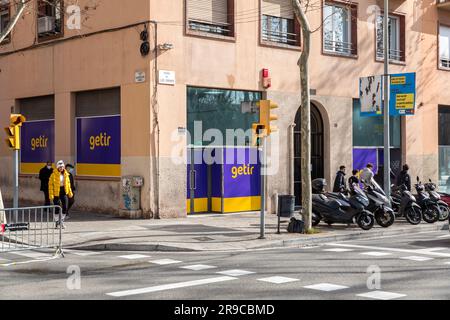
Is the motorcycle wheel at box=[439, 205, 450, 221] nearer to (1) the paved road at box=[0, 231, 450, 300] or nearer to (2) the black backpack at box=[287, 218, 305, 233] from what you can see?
(1) the paved road at box=[0, 231, 450, 300]

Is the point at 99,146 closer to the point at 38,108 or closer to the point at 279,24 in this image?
the point at 38,108

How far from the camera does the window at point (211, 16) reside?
58.7 ft

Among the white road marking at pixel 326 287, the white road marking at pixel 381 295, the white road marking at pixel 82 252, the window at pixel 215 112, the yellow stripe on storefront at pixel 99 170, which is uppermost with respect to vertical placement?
the window at pixel 215 112

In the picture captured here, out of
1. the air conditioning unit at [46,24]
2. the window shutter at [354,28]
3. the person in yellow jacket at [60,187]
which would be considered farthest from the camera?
the window shutter at [354,28]

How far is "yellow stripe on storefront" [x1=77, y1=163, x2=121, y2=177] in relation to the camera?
18.1 metres

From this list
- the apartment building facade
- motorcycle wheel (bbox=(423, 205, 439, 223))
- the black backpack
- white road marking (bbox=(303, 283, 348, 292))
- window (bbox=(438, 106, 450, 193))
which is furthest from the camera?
window (bbox=(438, 106, 450, 193))

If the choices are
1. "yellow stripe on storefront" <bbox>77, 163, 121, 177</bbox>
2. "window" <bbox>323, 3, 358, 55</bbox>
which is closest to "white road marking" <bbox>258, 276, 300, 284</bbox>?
"yellow stripe on storefront" <bbox>77, 163, 121, 177</bbox>

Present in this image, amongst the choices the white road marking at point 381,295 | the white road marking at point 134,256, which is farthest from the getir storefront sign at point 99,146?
the white road marking at point 381,295

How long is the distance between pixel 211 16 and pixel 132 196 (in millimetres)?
5900

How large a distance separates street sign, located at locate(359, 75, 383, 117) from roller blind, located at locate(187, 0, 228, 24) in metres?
4.66

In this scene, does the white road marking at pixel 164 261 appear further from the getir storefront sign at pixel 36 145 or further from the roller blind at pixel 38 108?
the roller blind at pixel 38 108

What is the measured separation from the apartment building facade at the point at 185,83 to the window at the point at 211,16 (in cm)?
4

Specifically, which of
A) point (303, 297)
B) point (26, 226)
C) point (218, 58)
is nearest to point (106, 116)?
point (218, 58)

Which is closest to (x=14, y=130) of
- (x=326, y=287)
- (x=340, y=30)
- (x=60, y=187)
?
(x=60, y=187)
